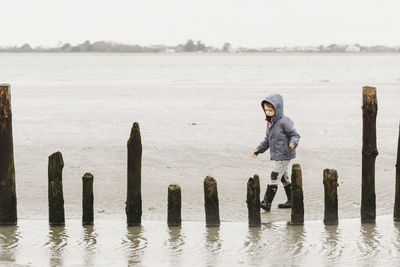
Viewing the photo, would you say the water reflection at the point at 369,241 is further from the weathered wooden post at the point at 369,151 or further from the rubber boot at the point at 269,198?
the rubber boot at the point at 269,198

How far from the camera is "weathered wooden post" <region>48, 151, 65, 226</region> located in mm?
7895

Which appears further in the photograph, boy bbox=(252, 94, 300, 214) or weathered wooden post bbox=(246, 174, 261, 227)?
boy bbox=(252, 94, 300, 214)

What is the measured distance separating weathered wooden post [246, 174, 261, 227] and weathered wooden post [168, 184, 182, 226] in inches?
31.8

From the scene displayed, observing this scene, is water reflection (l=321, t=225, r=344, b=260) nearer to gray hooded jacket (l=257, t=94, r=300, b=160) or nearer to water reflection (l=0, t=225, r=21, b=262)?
gray hooded jacket (l=257, t=94, r=300, b=160)

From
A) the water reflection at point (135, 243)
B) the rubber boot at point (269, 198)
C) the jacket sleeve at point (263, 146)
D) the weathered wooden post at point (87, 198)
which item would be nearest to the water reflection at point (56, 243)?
the weathered wooden post at point (87, 198)

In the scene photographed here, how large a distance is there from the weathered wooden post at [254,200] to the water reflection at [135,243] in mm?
1266

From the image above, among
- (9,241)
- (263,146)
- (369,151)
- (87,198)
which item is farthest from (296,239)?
(9,241)

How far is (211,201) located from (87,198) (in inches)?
57.3

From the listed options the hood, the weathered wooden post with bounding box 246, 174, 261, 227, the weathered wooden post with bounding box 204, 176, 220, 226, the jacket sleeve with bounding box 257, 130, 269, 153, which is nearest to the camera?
the weathered wooden post with bounding box 246, 174, 261, 227

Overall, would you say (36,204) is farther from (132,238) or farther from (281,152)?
(281,152)

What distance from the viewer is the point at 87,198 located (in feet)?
26.6

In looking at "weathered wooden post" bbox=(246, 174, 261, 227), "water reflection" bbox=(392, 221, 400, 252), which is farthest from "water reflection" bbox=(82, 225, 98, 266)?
"water reflection" bbox=(392, 221, 400, 252)

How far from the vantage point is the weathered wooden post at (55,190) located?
7.89m

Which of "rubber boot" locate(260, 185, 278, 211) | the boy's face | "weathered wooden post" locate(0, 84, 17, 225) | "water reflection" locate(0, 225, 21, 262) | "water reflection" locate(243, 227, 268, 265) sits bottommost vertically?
"water reflection" locate(243, 227, 268, 265)
